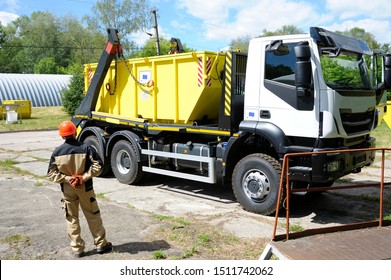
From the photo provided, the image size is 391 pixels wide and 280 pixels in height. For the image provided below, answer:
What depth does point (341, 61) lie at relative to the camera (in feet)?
21.1

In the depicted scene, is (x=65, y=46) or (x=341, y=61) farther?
(x=65, y=46)

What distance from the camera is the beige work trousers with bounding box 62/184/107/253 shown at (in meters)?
4.75


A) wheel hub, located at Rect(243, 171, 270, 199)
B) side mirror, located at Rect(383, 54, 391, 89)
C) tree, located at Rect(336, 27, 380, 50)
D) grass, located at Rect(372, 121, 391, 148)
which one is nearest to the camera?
wheel hub, located at Rect(243, 171, 270, 199)

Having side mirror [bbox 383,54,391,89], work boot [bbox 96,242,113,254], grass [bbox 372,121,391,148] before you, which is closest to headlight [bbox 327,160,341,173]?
side mirror [bbox 383,54,391,89]

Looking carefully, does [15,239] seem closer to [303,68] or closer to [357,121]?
[303,68]

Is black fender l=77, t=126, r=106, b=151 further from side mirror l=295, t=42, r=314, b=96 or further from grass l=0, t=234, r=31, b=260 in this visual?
side mirror l=295, t=42, r=314, b=96

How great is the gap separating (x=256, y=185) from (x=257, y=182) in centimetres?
5

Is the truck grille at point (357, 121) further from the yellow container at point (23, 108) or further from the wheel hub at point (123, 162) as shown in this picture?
the yellow container at point (23, 108)

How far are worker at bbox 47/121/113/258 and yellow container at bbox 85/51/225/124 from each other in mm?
3171

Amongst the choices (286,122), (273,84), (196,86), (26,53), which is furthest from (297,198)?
(26,53)

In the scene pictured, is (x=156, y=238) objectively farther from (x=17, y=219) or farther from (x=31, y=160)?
(x=31, y=160)

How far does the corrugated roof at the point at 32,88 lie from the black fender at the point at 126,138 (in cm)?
2733

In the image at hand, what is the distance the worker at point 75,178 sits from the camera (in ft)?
15.3

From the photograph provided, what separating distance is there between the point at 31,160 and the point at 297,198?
27.8 ft
